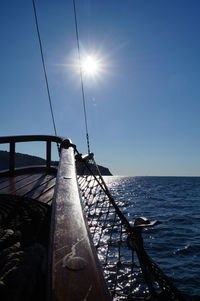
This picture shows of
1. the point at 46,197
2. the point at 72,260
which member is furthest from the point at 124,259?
the point at 72,260

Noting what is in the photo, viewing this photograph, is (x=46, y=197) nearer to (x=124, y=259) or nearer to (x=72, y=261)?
(x=72, y=261)

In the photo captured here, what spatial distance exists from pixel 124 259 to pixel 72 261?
388 inches

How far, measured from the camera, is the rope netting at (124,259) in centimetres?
Answer: 339

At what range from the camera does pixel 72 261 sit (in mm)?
641

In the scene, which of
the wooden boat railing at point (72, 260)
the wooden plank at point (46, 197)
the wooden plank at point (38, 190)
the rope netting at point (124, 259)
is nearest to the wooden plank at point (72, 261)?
the wooden boat railing at point (72, 260)

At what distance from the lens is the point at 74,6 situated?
7148mm

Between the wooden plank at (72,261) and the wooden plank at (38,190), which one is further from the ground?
the wooden plank at (38,190)

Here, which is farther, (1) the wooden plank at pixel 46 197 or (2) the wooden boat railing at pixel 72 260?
(1) the wooden plank at pixel 46 197

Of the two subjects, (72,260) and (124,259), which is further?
(124,259)

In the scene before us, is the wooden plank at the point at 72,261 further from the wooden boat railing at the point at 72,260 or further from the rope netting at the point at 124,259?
the rope netting at the point at 124,259

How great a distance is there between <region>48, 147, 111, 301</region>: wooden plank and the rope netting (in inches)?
10.8

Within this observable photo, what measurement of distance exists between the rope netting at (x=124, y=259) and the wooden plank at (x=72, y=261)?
0.90 feet

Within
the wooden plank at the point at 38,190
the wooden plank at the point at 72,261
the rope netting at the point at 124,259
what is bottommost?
the rope netting at the point at 124,259

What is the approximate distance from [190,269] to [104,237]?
4992 millimetres
